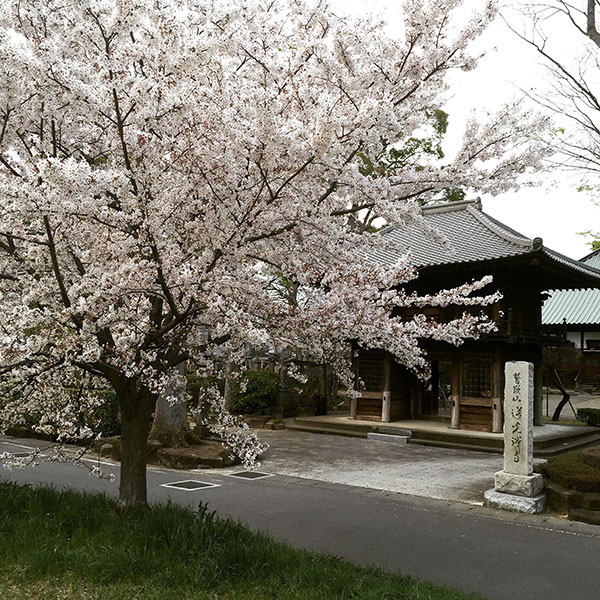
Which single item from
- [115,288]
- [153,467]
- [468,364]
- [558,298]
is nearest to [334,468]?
[153,467]

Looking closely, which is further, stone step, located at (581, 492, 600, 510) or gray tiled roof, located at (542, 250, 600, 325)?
gray tiled roof, located at (542, 250, 600, 325)

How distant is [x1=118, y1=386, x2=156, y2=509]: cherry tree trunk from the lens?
6.35m

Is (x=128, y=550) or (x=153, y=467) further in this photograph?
(x=153, y=467)

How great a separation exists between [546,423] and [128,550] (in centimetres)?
1788

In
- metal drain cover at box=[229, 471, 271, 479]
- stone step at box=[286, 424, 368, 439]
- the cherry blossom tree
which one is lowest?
metal drain cover at box=[229, 471, 271, 479]

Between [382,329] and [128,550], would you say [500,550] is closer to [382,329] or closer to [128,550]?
[382,329]

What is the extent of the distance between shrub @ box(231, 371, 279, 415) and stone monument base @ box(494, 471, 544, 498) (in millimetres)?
12213

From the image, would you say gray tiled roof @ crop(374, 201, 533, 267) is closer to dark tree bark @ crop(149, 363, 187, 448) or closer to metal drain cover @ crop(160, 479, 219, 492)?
dark tree bark @ crop(149, 363, 187, 448)

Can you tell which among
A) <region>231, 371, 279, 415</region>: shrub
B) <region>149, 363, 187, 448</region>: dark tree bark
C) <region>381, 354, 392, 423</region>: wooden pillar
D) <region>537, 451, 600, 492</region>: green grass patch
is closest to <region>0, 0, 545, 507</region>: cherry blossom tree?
<region>537, 451, 600, 492</region>: green grass patch

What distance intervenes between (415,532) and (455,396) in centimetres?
1037

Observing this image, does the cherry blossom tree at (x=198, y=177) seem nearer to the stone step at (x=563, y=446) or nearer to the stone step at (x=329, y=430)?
the stone step at (x=563, y=446)

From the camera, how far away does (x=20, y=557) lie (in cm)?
532

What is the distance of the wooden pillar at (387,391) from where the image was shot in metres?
18.1

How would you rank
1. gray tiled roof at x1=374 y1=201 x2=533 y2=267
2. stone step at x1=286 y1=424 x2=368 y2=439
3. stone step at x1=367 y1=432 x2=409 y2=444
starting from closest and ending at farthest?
gray tiled roof at x1=374 y1=201 x2=533 y2=267
stone step at x1=367 y1=432 x2=409 y2=444
stone step at x1=286 y1=424 x2=368 y2=439
